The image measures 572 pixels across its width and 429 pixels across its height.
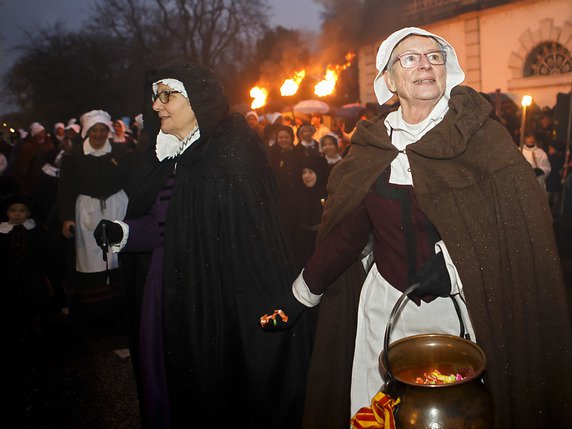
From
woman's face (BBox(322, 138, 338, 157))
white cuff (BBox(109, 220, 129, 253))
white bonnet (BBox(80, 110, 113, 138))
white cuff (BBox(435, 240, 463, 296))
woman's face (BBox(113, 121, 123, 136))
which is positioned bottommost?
white cuff (BBox(435, 240, 463, 296))

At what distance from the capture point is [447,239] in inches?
97.7

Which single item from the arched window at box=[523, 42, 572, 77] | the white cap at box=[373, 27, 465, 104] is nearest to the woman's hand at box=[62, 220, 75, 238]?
the white cap at box=[373, 27, 465, 104]

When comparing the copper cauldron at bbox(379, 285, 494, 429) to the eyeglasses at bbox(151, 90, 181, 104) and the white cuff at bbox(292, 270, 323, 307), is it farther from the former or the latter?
the eyeglasses at bbox(151, 90, 181, 104)

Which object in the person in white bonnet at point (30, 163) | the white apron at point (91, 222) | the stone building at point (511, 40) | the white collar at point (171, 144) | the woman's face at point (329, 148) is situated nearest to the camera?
the white collar at point (171, 144)

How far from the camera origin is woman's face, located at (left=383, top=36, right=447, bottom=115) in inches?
106

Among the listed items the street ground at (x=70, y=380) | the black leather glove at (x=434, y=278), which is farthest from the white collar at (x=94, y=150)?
the black leather glove at (x=434, y=278)

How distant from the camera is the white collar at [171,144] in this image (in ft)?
11.8

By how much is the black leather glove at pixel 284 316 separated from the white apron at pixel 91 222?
374 cm

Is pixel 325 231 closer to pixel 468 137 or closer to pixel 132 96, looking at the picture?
pixel 468 137

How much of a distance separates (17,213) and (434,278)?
209 inches

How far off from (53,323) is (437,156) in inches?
225

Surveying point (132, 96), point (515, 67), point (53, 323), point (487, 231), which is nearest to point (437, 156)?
point (487, 231)

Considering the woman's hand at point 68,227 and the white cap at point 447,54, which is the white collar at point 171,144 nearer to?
the white cap at point 447,54

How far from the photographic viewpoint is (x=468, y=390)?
2.01 m
